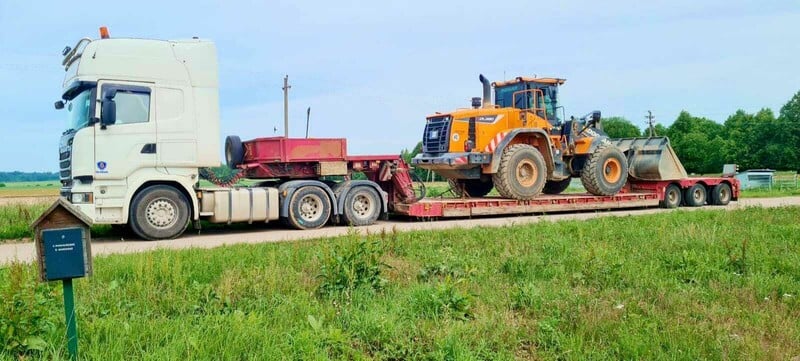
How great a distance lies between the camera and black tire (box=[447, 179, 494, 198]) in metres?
17.5

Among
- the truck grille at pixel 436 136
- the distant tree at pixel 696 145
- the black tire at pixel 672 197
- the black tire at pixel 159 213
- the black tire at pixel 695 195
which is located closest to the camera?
the black tire at pixel 159 213

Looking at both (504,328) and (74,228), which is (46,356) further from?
(504,328)

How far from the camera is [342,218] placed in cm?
1333

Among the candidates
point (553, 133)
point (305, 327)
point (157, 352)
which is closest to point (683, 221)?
A: point (553, 133)

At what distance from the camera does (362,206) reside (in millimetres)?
13367

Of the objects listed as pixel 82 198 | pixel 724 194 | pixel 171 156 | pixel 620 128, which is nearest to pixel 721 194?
pixel 724 194

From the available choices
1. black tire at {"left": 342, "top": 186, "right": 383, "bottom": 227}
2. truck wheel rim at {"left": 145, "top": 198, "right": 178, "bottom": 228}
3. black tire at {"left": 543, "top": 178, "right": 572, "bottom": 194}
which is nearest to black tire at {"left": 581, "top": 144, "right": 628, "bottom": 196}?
black tire at {"left": 543, "top": 178, "right": 572, "bottom": 194}

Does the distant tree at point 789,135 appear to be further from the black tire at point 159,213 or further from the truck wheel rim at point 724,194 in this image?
the black tire at point 159,213

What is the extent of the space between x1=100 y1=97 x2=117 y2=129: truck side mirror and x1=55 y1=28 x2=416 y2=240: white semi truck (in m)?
0.02

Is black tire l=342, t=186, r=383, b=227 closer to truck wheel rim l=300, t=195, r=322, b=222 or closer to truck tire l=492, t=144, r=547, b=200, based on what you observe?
truck wheel rim l=300, t=195, r=322, b=222

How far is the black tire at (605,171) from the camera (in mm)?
16719

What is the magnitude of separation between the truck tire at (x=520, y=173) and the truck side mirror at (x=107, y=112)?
871 cm

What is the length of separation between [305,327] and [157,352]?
1074mm

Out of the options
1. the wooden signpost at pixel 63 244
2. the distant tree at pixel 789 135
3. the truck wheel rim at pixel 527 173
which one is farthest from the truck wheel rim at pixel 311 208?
the distant tree at pixel 789 135
